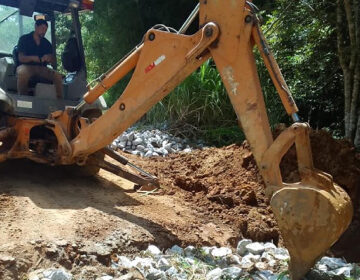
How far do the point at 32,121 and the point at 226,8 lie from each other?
2436mm

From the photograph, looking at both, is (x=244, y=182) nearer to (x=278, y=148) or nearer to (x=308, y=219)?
(x=278, y=148)

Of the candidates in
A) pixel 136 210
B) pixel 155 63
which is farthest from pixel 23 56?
pixel 136 210

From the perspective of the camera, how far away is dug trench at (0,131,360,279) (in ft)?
13.7

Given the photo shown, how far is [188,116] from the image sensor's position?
10414mm

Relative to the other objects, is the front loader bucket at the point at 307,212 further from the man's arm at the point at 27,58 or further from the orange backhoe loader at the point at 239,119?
the man's arm at the point at 27,58

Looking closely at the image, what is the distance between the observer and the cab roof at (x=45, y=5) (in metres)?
6.19

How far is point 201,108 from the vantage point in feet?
33.8

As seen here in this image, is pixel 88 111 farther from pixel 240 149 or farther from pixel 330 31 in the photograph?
pixel 330 31

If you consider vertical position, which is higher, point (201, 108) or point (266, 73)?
point (266, 73)

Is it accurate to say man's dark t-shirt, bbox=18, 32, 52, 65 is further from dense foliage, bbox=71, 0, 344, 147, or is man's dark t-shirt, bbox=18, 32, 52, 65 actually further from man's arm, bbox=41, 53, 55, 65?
dense foliage, bbox=71, 0, 344, 147

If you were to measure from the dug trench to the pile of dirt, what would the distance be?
0.04 ft

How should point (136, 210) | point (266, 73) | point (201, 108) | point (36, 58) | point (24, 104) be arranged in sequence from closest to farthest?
point (136, 210) → point (24, 104) → point (36, 58) → point (266, 73) → point (201, 108)

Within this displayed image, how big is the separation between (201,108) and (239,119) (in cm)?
599

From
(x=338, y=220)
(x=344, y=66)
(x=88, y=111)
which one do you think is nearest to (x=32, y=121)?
(x=88, y=111)
